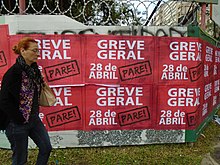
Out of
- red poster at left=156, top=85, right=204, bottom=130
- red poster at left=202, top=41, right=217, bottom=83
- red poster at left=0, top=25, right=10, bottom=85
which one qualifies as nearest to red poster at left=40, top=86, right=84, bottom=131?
red poster at left=0, top=25, right=10, bottom=85

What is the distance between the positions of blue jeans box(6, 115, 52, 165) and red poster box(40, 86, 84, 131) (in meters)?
1.36

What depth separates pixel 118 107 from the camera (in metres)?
4.46

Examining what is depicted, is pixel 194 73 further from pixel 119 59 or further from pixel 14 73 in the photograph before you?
pixel 14 73

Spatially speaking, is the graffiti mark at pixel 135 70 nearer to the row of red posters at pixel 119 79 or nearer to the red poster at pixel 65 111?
the row of red posters at pixel 119 79

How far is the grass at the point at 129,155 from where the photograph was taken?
412 cm

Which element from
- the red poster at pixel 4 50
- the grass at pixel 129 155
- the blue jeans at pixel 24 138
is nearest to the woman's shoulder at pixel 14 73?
the blue jeans at pixel 24 138

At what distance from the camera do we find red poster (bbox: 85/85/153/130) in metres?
4.40

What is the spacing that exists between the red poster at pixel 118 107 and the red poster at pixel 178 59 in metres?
0.38

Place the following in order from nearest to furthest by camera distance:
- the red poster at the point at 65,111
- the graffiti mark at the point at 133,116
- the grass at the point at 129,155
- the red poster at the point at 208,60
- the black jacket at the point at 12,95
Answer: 1. the black jacket at the point at 12,95
2. the grass at the point at 129,155
3. the red poster at the point at 65,111
4. the graffiti mark at the point at 133,116
5. the red poster at the point at 208,60

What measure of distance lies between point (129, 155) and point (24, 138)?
202 cm

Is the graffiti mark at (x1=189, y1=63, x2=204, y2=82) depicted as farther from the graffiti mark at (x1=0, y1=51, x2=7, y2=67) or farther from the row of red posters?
the graffiti mark at (x1=0, y1=51, x2=7, y2=67)

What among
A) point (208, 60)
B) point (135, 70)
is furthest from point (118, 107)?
point (208, 60)

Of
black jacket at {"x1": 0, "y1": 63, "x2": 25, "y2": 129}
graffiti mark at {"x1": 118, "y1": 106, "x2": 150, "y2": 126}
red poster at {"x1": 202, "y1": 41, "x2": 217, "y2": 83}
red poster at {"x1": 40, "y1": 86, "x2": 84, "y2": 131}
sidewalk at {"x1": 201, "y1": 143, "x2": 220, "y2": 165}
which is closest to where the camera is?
black jacket at {"x1": 0, "y1": 63, "x2": 25, "y2": 129}

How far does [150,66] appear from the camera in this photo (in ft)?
14.5
